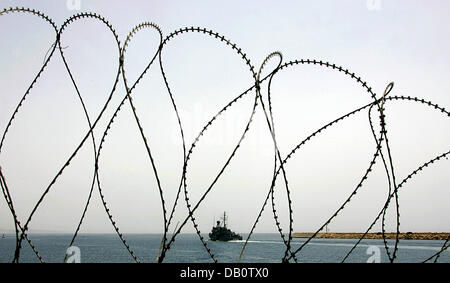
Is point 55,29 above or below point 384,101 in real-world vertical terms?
above

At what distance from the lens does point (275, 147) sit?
164 inches
